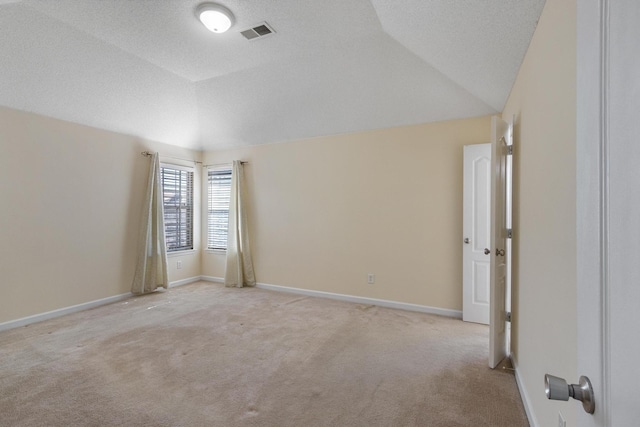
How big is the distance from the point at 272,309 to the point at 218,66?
3004 mm

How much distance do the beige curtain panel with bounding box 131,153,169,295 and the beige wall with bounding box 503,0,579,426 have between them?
4.57 m

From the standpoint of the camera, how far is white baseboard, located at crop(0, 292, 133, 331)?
10.5ft

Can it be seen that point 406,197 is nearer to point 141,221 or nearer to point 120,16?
point 120,16

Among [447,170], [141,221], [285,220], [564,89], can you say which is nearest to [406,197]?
[447,170]

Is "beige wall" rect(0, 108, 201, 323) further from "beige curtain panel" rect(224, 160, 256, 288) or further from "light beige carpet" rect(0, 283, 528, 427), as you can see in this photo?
"beige curtain panel" rect(224, 160, 256, 288)

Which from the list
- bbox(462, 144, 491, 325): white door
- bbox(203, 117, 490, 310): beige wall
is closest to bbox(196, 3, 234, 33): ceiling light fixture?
bbox(203, 117, 490, 310): beige wall

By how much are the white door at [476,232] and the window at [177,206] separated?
4.39 meters

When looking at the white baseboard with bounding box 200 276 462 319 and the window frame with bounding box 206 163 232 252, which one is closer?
the white baseboard with bounding box 200 276 462 319

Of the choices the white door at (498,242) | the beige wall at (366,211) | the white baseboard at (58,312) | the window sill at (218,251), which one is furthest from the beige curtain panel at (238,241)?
the white door at (498,242)

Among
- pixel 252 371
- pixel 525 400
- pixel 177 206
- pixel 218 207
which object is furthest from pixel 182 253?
pixel 525 400

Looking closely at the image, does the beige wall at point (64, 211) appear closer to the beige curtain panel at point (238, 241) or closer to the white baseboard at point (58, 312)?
the white baseboard at point (58, 312)

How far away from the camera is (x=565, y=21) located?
129 cm

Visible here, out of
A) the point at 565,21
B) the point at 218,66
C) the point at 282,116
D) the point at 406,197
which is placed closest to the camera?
the point at 565,21

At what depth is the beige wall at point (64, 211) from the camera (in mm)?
3193
